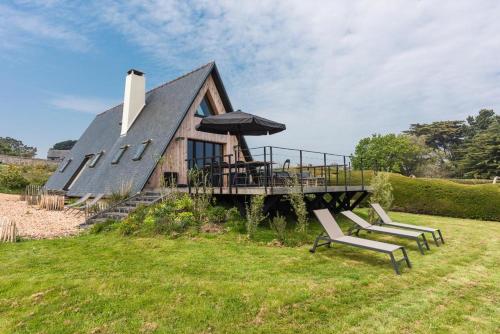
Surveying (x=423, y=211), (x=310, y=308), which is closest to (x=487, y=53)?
(x=423, y=211)

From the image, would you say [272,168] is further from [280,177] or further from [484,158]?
[484,158]

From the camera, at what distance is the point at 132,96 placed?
17.2 metres

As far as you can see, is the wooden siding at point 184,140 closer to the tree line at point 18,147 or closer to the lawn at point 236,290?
the lawn at point 236,290

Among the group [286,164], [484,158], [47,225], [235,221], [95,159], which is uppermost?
[484,158]

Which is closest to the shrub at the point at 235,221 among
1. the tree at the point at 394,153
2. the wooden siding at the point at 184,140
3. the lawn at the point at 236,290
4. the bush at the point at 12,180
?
the lawn at the point at 236,290

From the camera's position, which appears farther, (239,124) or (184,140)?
(184,140)

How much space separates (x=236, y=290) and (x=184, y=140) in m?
10.8

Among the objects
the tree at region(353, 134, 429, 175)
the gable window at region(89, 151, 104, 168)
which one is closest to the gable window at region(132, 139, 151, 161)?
the gable window at region(89, 151, 104, 168)

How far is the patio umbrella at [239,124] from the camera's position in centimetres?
998

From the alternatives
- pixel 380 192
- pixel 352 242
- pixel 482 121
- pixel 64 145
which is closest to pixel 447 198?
pixel 380 192

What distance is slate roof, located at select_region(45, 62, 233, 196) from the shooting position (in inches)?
528

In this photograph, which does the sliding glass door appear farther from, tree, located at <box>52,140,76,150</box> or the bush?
tree, located at <box>52,140,76,150</box>

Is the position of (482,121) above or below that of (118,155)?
above

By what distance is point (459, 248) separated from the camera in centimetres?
791
